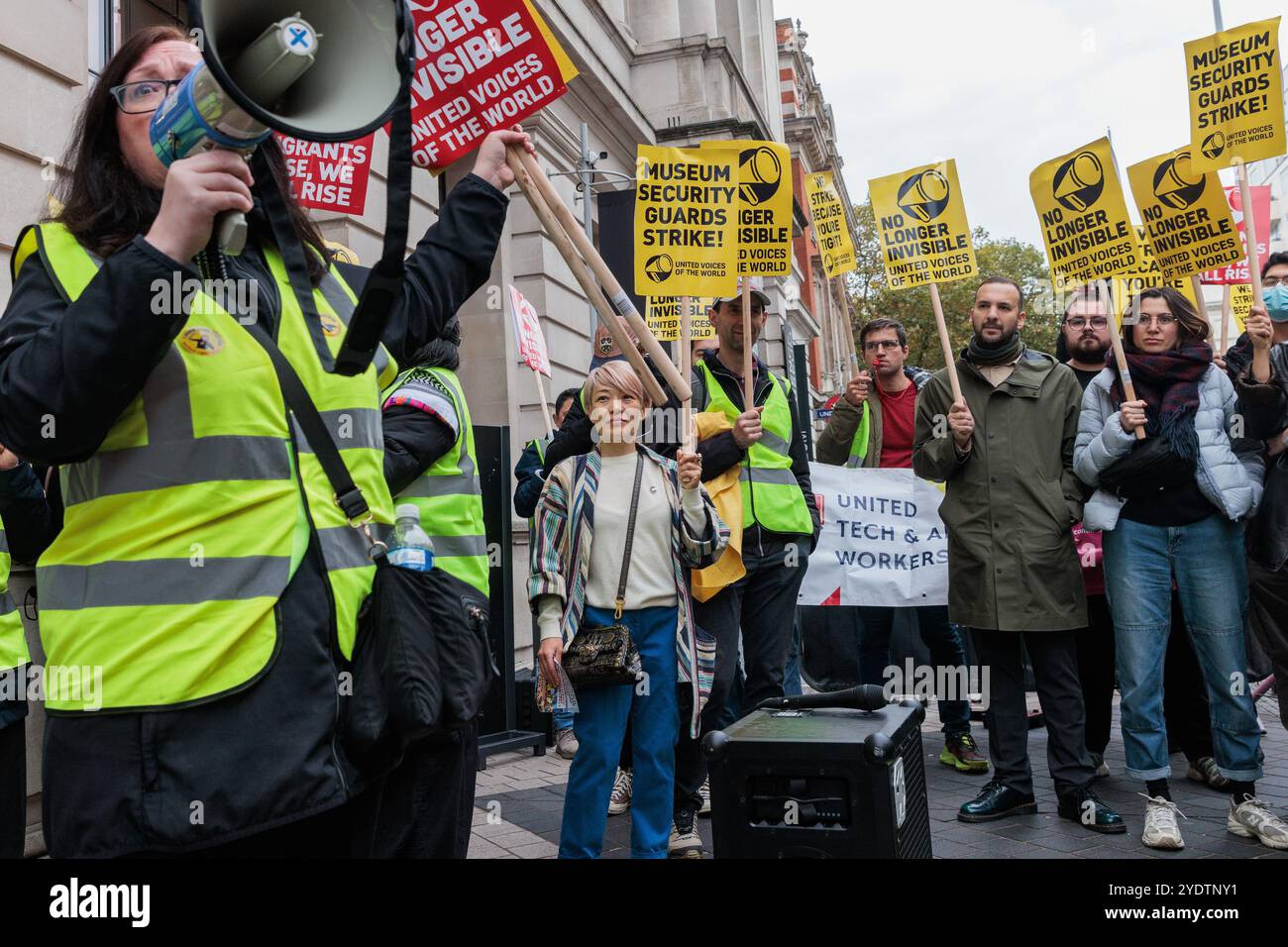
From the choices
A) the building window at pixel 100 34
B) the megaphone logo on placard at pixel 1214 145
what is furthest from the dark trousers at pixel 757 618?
the building window at pixel 100 34

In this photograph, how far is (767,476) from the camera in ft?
17.5

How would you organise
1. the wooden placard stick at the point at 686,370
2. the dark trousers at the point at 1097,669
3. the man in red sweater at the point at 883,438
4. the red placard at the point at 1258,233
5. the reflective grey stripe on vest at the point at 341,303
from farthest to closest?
the red placard at the point at 1258,233 < the man in red sweater at the point at 883,438 < the dark trousers at the point at 1097,669 < the wooden placard stick at the point at 686,370 < the reflective grey stripe on vest at the point at 341,303

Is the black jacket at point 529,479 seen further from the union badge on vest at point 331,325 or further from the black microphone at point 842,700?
the union badge on vest at point 331,325

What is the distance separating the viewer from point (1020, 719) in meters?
5.11

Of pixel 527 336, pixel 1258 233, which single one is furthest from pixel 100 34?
pixel 1258 233

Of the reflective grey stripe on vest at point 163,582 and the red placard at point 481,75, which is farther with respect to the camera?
the red placard at point 481,75

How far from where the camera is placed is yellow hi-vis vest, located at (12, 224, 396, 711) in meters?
1.46

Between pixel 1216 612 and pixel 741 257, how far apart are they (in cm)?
285

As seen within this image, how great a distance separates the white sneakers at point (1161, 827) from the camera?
446cm

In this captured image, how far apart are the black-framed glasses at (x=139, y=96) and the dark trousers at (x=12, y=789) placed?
2.04 m

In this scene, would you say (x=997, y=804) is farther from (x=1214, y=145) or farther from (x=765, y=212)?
(x=1214, y=145)

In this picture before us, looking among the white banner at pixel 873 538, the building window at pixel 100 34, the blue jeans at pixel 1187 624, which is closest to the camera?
the blue jeans at pixel 1187 624

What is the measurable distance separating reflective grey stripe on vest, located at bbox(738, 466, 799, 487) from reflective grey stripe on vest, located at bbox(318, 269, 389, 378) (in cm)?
357

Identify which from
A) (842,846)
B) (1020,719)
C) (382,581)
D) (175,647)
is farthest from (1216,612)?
(175,647)
